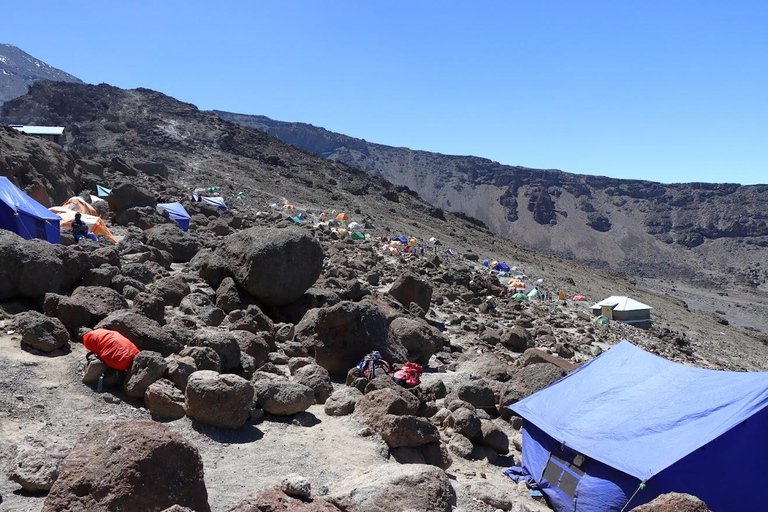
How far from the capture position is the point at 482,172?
107125mm

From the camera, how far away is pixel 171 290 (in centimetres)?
998

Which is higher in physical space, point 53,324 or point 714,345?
point 53,324

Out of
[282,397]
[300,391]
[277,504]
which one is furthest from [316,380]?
[277,504]

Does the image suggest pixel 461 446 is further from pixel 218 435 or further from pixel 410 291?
pixel 410 291

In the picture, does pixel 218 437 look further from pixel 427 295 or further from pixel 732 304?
pixel 732 304

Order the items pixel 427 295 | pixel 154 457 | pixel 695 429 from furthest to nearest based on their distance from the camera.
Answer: pixel 427 295 < pixel 695 429 < pixel 154 457

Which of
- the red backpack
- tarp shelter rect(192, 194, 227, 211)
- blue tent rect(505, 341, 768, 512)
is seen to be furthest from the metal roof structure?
the red backpack

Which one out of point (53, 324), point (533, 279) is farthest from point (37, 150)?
point (533, 279)

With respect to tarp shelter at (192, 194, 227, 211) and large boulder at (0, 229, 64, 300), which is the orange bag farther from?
tarp shelter at (192, 194, 227, 211)

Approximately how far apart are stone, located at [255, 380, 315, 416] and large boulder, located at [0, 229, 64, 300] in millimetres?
3376

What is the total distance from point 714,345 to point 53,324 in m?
28.5

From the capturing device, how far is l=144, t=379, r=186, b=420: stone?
6.21 metres

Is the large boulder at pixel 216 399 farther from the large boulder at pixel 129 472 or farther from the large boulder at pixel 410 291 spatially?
the large boulder at pixel 410 291

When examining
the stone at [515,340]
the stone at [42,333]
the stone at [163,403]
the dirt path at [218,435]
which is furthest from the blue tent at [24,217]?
the stone at [515,340]
